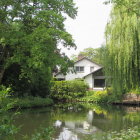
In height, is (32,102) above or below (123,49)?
below

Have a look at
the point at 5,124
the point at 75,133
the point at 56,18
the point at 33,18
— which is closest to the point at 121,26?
the point at 56,18

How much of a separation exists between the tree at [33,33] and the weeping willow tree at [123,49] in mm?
3691

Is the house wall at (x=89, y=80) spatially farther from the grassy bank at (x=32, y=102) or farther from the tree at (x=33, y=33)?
the tree at (x=33, y=33)

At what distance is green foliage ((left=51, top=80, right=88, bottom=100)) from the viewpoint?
2811 cm

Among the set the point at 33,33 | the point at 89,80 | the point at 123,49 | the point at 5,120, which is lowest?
the point at 5,120

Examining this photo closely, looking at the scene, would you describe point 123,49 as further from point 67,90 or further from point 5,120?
point 5,120

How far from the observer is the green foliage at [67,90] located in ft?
92.2

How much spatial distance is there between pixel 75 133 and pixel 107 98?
52.9ft

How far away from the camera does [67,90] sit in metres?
28.2

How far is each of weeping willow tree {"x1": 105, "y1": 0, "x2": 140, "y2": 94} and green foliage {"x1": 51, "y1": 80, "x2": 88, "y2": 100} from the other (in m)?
10.8

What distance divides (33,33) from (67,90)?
1559 cm

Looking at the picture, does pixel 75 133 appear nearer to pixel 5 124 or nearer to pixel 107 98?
pixel 5 124

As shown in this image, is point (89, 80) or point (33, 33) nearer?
point (33, 33)

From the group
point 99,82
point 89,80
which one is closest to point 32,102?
point 89,80
